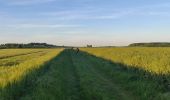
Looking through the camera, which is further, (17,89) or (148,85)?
(148,85)

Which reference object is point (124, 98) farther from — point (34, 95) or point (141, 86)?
point (34, 95)

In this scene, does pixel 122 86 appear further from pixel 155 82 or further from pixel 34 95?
pixel 34 95

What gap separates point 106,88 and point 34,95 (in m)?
5.42

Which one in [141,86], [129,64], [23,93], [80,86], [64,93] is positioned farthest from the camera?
[129,64]

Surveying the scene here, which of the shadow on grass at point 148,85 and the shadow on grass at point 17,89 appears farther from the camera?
the shadow on grass at point 148,85

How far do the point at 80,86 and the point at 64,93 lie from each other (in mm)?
2707

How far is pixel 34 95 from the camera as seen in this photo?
532 inches

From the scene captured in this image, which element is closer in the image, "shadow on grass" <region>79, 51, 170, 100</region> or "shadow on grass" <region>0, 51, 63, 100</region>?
"shadow on grass" <region>0, 51, 63, 100</region>

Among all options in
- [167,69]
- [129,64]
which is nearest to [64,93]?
[167,69]

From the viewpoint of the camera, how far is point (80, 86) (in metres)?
18.2

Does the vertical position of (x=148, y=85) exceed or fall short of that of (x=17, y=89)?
it falls short

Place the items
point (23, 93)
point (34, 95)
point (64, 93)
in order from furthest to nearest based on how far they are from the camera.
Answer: point (64, 93), point (23, 93), point (34, 95)

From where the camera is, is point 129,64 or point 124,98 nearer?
point 124,98

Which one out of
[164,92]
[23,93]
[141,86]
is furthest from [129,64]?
[23,93]
